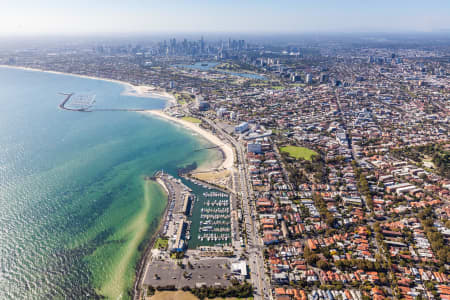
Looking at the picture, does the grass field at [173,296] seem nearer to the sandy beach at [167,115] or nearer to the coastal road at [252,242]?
the coastal road at [252,242]

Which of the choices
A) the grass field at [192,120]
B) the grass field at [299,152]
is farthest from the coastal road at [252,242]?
the grass field at [192,120]

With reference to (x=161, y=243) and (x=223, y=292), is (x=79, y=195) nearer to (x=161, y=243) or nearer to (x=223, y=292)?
(x=161, y=243)

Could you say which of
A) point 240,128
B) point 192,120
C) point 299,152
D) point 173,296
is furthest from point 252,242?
point 192,120

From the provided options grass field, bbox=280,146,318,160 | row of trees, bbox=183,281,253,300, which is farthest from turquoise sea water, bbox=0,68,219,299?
grass field, bbox=280,146,318,160

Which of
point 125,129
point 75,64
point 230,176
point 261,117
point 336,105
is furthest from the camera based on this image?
Answer: point 75,64

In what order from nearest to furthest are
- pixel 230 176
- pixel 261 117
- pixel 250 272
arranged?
pixel 250 272
pixel 230 176
pixel 261 117

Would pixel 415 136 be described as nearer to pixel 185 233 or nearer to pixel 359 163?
pixel 359 163

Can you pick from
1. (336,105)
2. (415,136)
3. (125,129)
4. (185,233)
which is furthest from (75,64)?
(415,136)

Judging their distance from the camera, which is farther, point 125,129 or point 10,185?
point 125,129
